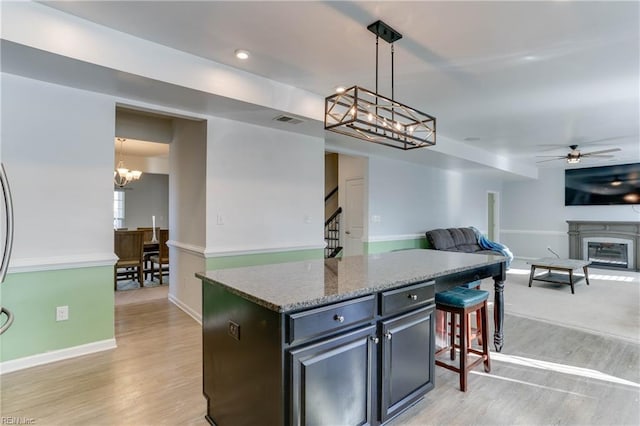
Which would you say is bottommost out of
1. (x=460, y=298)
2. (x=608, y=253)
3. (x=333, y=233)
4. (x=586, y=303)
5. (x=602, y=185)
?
(x=586, y=303)

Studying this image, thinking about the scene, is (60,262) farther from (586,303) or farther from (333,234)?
(586,303)

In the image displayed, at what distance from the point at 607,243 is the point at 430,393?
28.4ft

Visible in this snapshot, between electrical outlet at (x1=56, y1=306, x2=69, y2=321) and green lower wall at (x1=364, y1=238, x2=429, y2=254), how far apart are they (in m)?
4.22

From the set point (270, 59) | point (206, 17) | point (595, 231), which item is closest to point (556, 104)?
point (270, 59)

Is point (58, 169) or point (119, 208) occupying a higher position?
point (58, 169)

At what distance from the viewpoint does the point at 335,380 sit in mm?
1592

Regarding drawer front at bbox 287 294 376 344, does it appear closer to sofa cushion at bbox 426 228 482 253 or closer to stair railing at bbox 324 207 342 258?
stair railing at bbox 324 207 342 258

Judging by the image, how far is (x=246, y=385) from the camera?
1639 millimetres

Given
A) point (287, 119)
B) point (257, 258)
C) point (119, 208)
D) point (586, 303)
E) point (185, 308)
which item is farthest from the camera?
point (119, 208)

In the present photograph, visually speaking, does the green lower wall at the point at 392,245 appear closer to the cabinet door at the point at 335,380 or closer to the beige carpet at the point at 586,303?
the beige carpet at the point at 586,303

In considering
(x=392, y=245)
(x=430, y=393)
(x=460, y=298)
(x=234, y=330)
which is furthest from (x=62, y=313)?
(x=392, y=245)

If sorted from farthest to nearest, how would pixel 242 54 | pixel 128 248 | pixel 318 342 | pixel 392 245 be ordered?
pixel 392 245 → pixel 128 248 → pixel 242 54 → pixel 318 342

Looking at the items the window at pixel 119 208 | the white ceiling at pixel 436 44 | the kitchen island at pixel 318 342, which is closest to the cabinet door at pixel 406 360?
the kitchen island at pixel 318 342

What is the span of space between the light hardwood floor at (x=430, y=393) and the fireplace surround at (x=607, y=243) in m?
6.31
